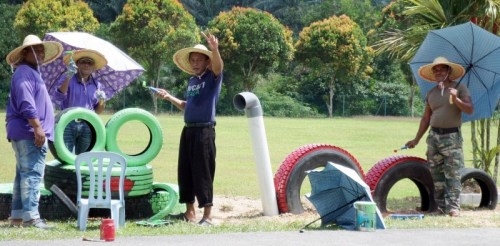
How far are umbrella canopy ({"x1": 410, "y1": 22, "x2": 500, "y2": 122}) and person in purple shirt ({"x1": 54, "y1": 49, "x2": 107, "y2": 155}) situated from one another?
3930 millimetres

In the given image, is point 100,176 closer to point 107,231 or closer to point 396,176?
point 107,231

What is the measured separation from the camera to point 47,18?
164ft

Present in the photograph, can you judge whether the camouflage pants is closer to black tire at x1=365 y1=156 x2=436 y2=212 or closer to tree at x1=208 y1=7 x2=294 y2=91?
black tire at x1=365 y1=156 x2=436 y2=212

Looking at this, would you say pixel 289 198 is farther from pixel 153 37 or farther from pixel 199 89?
Answer: pixel 153 37

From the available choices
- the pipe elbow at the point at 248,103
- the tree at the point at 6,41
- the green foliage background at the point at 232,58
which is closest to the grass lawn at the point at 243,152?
the pipe elbow at the point at 248,103

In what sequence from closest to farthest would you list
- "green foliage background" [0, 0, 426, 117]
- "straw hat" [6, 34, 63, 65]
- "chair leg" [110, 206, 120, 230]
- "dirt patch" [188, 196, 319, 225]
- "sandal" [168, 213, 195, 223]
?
"chair leg" [110, 206, 120, 230], "straw hat" [6, 34, 63, 65], "sandal" [168, 213, 195, 223], "dirt patch" [188, 196, 319, 225], "green foliage background" [0, 0, 426, 117]

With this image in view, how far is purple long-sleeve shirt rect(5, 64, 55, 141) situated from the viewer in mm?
8500

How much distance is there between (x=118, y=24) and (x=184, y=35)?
3.81 metres

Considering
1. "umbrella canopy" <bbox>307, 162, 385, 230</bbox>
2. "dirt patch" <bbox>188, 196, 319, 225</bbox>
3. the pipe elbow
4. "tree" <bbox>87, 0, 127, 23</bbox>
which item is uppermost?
"tree" <bbox>87, 0, 127, 23</bbox>

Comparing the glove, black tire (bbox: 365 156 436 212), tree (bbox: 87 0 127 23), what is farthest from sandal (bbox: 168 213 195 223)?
tree (bbox: 87 0 127 23)

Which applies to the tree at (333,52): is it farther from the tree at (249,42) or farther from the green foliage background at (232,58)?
the tree at (249,42)

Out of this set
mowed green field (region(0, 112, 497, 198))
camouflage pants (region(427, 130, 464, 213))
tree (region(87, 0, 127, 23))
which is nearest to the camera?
camouflage pants (region(427, 130, 464, 213))

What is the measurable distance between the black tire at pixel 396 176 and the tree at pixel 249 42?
41262 millimetres

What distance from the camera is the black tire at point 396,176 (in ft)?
34.2
